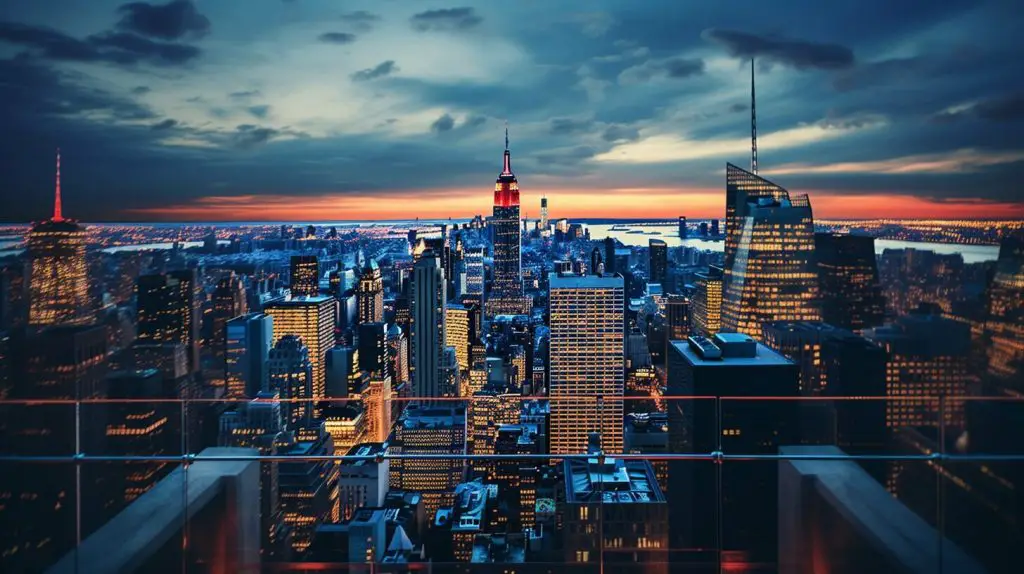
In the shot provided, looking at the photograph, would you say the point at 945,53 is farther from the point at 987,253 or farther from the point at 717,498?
the point at 717,498

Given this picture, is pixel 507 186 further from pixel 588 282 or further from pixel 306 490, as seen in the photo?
pixel 306 490

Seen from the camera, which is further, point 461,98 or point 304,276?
point 304,276

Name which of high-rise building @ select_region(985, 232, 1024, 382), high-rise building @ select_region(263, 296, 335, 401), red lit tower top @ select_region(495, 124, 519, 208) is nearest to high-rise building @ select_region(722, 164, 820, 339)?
red lit tower top @ select_region(495, 124, 519, 208)

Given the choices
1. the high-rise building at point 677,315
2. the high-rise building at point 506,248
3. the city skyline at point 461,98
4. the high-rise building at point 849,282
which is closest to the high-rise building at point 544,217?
the high-rise building at point 506,248

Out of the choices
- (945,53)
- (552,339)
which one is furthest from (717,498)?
(552,339)

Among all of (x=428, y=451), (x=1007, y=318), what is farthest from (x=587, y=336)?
(x=428, y=451)

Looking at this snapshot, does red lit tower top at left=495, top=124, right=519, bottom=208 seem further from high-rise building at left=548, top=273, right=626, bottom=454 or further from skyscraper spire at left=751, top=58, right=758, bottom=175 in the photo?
high-rise building at left=548, top=273, right=626, bottom=454
